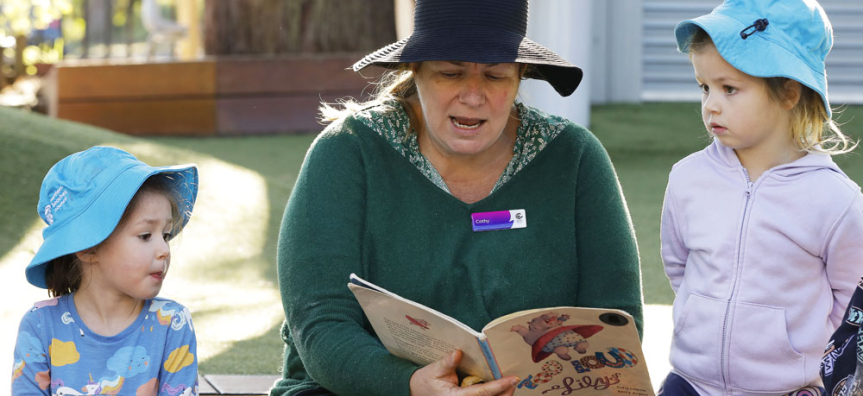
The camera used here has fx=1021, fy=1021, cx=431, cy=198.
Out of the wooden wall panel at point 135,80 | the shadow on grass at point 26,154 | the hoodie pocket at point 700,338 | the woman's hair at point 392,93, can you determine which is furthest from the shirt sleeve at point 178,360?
the wooden wall panel at point 135,80

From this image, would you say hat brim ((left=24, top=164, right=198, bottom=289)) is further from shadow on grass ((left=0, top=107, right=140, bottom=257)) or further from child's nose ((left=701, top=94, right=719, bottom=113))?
shadow on grass ((left=0, top=107, right=140, bottom=257))

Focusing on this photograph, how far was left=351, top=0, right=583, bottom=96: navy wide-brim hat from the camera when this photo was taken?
87.6 inches

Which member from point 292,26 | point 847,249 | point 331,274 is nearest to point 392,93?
point 331,274

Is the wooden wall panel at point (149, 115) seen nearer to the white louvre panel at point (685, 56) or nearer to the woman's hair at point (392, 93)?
the white louvre panel at point (685, 56)

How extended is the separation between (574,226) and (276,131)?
714 centimetres

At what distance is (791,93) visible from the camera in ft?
7.31

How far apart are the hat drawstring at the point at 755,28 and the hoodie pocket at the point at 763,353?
0.58 meters

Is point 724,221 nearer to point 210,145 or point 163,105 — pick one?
point 210,145

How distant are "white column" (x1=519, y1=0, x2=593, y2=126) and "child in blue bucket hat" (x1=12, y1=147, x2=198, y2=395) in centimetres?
500

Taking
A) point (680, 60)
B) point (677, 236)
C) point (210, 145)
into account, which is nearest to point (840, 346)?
point (677, 236)

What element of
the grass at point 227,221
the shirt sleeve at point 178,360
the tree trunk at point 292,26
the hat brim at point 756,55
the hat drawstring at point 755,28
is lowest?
the grass at point 227,221

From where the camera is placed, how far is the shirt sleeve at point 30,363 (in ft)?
7.11

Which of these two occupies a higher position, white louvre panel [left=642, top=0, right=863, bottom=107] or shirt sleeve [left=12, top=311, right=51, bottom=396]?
white louvre panel [left=642, top=0, right=863, bottom=107]

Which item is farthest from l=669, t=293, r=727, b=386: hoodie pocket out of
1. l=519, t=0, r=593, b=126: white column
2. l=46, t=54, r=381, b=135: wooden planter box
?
l=46, t=54, r=381, b=135: wooden planter box
